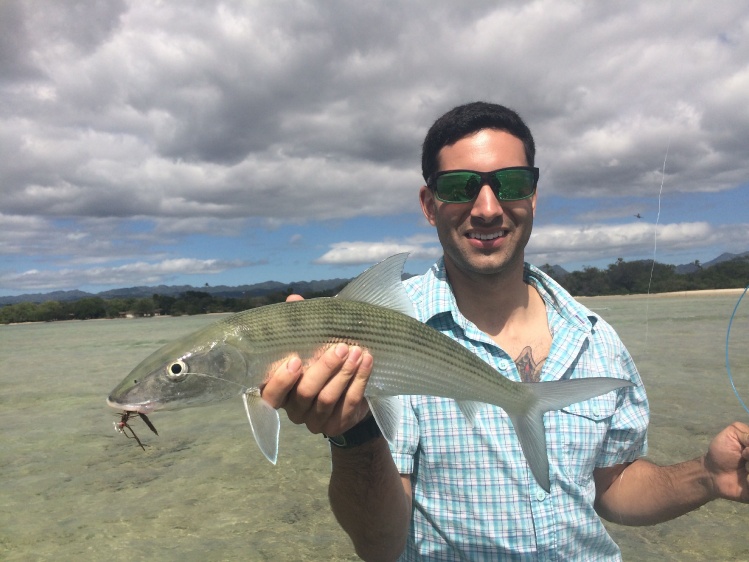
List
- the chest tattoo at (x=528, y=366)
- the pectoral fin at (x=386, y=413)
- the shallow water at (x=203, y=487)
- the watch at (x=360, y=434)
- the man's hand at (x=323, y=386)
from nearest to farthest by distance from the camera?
the man's hand at (x=323, y=386) < the pectoral fin at (x=386, y=413) < the watch at (x=360, y=434) < the chest tattoo at (x=528, y=366) < the shallow water at (x=203, y=487)

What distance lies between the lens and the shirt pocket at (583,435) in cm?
288

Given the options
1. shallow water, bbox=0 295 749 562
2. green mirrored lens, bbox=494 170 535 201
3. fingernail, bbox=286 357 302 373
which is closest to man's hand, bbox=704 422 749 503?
green mirrored lens, bbox=494 170 535 201

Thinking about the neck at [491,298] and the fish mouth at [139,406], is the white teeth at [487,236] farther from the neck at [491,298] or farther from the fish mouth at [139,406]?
the fish mouth at [139,406]

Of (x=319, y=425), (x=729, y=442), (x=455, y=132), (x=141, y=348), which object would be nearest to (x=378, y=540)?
(x=319, y=425)

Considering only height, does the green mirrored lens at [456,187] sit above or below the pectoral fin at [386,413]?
above

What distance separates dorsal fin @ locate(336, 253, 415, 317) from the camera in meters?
2.63

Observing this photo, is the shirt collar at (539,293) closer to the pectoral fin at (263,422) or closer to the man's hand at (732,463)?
the man's hand at (732,463)

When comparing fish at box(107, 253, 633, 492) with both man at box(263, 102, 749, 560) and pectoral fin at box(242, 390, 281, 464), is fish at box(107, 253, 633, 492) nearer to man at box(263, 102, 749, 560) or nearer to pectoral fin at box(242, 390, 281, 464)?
pectoral fin at box(242, 390, 281, 464)

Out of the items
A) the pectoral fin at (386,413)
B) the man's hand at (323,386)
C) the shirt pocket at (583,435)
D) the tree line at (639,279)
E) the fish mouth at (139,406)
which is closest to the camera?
the fish mouth at (139,406)

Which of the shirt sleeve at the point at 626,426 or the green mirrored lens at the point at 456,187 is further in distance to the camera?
the green mirrored lens at the point at 456,187

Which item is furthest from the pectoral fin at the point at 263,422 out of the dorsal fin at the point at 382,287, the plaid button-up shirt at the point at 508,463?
the plaid button-up shirt at the point at 508,463

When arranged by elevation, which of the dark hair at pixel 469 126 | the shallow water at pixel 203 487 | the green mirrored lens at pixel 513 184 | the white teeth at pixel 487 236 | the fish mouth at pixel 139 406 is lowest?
the shallow water at pixel 203 487

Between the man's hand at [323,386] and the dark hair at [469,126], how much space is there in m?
1.59

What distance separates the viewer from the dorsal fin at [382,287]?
2.63 meters
